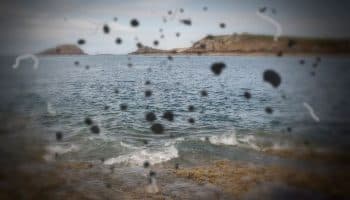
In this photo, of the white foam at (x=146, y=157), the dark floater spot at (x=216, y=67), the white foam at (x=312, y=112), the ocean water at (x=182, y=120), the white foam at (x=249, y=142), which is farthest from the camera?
the white foam at (x=312, y=112)

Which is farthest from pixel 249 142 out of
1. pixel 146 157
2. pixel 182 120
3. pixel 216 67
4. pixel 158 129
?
pixel 216 67

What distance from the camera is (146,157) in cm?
1419

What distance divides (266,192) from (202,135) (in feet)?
25.1

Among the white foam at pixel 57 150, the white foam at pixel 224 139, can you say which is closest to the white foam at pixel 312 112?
the white foam at pixel 224 139

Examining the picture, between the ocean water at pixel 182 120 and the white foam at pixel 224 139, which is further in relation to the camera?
the white foam at pixel 224 139

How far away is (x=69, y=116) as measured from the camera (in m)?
22.0

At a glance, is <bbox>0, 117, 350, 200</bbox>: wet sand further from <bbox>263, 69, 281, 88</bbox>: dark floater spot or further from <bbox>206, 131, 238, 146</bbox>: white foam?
<bbox>263, 69, 281, 88</bbox>: dark floater spot

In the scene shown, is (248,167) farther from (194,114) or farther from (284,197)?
(194,114)

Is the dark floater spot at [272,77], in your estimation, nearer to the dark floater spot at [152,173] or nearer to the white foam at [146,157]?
the dark floater spot at [152,173]

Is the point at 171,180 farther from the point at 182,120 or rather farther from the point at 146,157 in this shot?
the point at 182,120

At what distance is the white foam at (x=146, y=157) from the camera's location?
1354 cm

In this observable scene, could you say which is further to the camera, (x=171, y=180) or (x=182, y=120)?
(x=182, y=120)

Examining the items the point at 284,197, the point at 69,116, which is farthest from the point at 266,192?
the point at 69,116

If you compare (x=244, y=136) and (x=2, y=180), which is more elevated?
(x=244, y=136)
